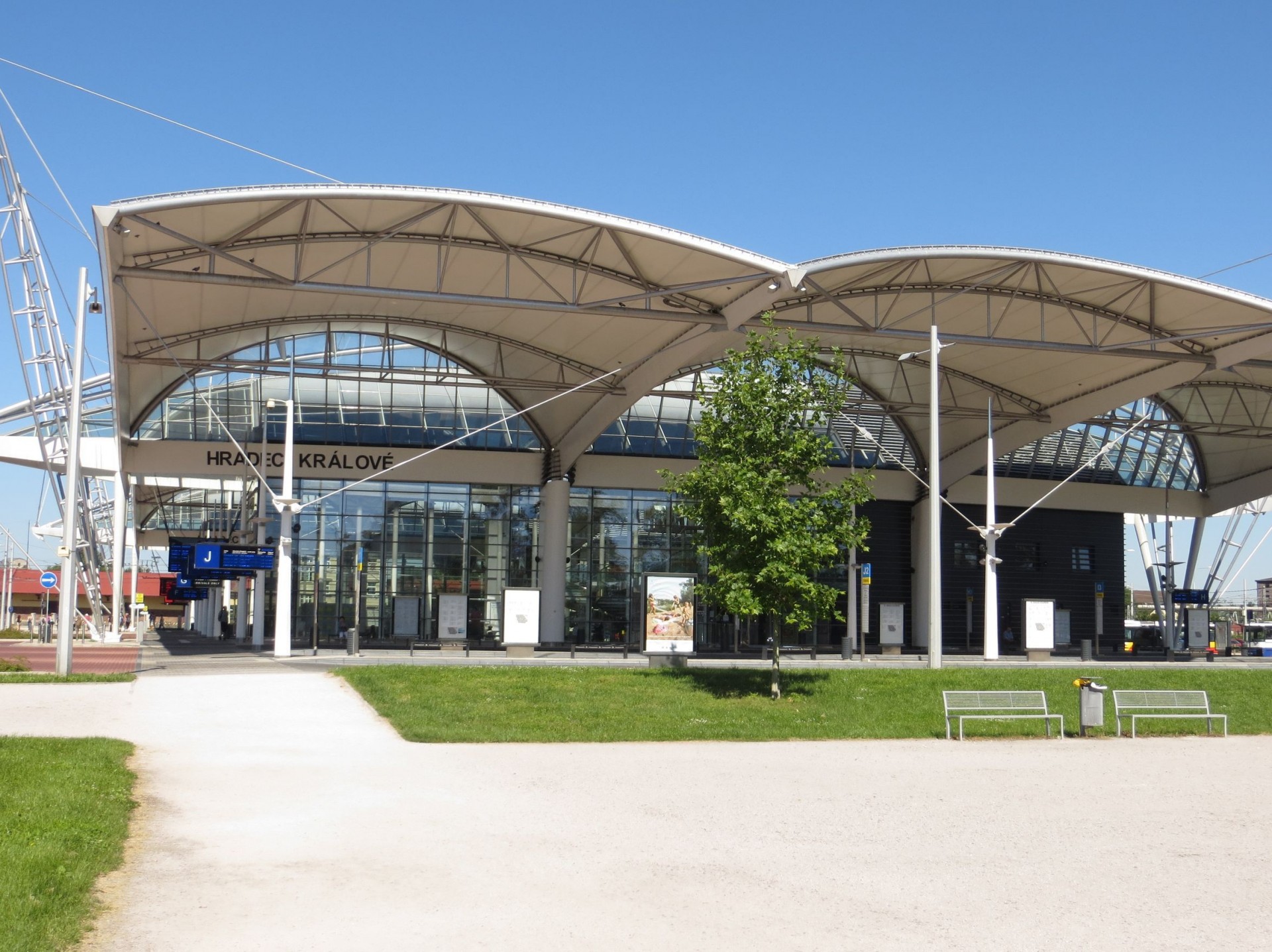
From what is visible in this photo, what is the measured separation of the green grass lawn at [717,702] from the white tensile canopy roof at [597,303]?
33.7 ft

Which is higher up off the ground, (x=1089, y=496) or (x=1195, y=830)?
(x=1089, y=496)

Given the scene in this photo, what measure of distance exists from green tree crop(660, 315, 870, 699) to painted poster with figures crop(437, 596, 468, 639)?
60.0 ft

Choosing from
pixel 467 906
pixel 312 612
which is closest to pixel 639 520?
pixel 312 612

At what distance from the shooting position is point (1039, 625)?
139 feet

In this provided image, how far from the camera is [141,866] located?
9.10 meters

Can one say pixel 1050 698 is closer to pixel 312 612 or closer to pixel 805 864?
pixel 805 864

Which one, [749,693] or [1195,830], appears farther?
[749,693]

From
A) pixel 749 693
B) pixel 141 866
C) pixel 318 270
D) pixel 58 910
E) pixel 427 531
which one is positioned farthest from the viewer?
pixel 427 531

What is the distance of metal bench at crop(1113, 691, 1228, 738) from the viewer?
2038 centimetres

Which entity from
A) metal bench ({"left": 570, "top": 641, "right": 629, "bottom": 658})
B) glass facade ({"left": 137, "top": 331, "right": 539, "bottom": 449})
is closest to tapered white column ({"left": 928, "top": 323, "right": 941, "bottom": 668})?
metal bench ({"left": 570, "top": 641, "right": 629, "bottom": 658})

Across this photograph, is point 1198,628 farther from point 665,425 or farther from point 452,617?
point 452,617

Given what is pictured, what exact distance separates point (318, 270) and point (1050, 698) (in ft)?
64.2

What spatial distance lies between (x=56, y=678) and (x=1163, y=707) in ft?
68.7

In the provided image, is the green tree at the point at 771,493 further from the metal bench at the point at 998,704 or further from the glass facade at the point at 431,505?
the glass facade at the point at 431,505
